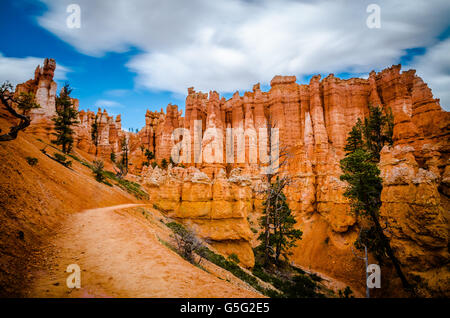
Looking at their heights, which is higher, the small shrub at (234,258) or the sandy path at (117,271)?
the sandy path at (117,271)

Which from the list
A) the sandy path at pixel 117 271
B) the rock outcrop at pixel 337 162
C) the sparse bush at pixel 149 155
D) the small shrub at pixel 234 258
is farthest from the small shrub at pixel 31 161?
the sparse bush at pixel 149 155

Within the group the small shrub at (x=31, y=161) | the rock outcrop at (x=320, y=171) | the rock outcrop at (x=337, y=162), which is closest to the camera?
the rock outcrop at (x=337, y=162)

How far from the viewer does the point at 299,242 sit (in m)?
25.7

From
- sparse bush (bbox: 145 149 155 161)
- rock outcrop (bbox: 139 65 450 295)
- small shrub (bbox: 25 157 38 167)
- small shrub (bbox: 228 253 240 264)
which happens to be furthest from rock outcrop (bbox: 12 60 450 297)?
small shrub (bbox: 25 157 38 167)

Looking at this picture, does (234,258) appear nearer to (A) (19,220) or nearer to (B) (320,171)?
(A) (19,220)

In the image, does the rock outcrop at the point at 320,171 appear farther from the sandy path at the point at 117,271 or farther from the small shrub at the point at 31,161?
the small shrub at the point at 31,161

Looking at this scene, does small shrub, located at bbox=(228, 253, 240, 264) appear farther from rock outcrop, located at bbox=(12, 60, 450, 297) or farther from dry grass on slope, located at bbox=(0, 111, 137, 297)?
dry grass on slope, located at bbox=(0, 111, 137, 297)

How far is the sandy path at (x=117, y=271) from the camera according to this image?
446cm

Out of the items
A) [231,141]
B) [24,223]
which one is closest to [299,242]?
[231,141]

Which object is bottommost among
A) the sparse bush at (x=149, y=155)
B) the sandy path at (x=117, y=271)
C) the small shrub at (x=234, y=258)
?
the small shrub at (x=234, y=258)

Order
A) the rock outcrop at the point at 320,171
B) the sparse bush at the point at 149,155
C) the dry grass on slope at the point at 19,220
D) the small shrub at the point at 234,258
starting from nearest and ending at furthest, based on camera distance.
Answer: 1. the dry grass on slope at the point at 19,220
2. the rock outcrop at the point at 320,171
3. the small shrub at the point at 234,258
4. the sparse bush at the point at 149,155

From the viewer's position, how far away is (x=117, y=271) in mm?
5305
